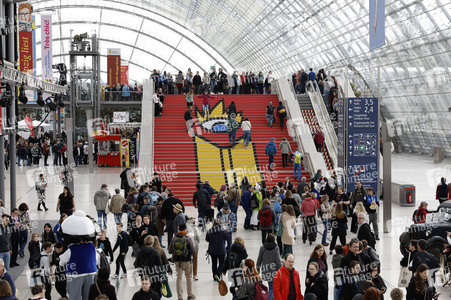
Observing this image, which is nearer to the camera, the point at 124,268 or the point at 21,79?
the point at 124,268

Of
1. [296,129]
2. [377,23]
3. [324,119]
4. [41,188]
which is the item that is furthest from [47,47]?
[377,23]

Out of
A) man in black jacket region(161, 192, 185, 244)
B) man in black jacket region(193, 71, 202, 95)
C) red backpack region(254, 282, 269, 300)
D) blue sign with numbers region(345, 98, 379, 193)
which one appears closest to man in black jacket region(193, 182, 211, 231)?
man in black jacket region(161, 192, 185, 244)

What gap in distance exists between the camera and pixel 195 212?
67.9 feet

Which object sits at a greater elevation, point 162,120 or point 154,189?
point 162,120

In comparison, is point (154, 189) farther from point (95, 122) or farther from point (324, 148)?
point (95, 122)

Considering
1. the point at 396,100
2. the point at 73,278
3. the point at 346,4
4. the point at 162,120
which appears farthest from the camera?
the point at 396,100

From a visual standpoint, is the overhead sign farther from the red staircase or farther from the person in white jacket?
the person in white jacket

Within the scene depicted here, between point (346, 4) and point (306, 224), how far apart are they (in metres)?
30.5

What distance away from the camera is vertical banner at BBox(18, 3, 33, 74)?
62.9 ft

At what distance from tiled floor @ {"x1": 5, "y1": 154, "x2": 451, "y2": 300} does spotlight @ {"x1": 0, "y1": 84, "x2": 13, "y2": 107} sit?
12.7 ft

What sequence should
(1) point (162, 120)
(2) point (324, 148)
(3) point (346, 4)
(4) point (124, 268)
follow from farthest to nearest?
(3) point (346, 4) < (1) point (162, 120) < (2) point (324, 148) < (4) point (124, 268)

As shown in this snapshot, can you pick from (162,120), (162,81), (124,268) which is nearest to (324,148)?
(162,120)

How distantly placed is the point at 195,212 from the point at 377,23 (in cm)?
889

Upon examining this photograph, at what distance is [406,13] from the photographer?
1451 inches
